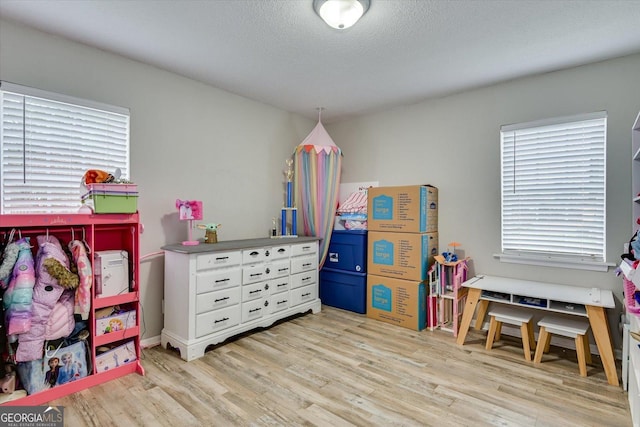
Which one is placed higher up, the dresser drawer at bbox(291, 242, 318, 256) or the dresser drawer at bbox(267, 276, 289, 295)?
the dresser drawer at bbox(291, 242, 318, 256)

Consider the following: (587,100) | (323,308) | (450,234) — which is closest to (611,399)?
(450,234)

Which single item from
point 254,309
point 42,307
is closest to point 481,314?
point 254,309

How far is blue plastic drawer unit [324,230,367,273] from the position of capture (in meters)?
3.70

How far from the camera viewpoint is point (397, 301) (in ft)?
11.1

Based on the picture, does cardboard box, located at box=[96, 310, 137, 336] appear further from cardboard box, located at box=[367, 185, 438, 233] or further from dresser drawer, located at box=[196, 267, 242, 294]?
cardboard box, located at box=[367, 185, 438, 233]

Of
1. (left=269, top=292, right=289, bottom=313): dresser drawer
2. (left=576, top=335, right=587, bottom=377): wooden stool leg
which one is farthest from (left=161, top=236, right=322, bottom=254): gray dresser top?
(left=576, top=335, right=587, bottom=377): wooden stool leg

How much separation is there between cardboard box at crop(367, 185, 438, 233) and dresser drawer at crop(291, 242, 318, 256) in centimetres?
69

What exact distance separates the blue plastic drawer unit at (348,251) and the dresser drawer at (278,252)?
28.5 inches

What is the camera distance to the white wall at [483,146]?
103 inches

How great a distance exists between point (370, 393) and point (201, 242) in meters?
2.06

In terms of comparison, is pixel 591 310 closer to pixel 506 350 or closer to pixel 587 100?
pixel 506 350

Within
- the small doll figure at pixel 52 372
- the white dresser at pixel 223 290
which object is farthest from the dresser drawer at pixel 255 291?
the small doll figure at pixel 52 372

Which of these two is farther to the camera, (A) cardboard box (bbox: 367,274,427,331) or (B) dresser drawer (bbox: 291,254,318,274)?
(B) dresser drawer (bbox: 291,254,318,274)

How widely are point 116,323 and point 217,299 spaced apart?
736 millimetres
